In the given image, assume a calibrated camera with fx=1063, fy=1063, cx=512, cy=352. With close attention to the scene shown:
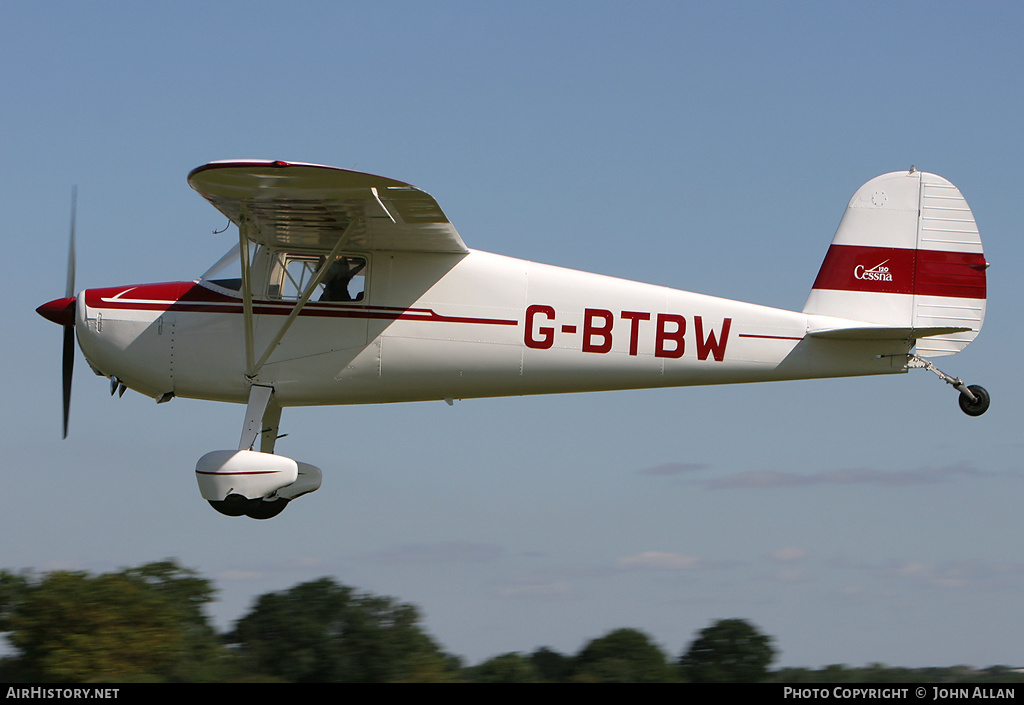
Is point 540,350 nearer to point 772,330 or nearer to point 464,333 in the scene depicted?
point 464,333

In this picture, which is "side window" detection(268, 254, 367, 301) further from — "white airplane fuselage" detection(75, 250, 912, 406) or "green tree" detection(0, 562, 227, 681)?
"green tree" detection(0, 562, 227, 681)

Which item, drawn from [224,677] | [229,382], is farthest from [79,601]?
[229,382]

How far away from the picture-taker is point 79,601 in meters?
14.8

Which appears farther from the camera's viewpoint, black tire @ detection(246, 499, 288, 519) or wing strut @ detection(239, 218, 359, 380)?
black tire @ detection(246, 499, 288, 519)

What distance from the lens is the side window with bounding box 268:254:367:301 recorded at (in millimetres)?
8930

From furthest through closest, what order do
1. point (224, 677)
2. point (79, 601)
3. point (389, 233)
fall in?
point (79, 601), point (224, 677), point (389, 233)

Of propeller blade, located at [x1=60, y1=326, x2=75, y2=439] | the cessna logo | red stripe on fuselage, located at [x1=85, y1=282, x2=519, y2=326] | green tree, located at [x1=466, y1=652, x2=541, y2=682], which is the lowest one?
green tree, located at [x1=466, y1=652, x2=541, y2=682]

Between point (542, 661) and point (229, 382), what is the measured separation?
7.64 metres

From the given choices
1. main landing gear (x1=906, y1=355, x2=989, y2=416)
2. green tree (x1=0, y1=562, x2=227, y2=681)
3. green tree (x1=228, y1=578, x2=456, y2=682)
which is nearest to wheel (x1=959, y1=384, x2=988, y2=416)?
main landing gear (x1=906, y1=355, x2=989, y2=416)

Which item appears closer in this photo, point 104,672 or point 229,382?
point 229,382

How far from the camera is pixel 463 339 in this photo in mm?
8930

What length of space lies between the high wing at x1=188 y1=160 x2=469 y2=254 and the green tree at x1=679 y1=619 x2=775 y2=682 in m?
8.62

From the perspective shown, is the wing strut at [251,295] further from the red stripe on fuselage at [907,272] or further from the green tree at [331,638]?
the green tree at [331,638]

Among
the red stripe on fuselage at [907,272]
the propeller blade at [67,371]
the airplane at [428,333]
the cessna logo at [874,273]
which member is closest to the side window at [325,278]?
the airplane at [428,333]
